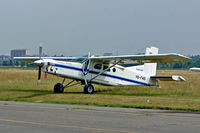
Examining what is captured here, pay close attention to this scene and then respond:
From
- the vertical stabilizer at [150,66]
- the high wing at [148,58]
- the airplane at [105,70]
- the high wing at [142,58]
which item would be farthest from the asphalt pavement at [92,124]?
the vertical stabilizer at [150,66]

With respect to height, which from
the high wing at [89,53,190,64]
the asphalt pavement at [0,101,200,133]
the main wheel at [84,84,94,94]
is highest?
the high wing at [89,53,190,64]

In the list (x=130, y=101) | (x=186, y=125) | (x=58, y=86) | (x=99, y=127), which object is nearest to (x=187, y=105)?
(x=130, y=101)

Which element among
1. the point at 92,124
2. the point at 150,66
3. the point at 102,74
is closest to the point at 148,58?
the point at 102,74

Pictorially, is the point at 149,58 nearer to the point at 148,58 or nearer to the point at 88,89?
the point at 148,58

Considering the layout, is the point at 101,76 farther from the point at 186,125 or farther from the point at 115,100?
the point at 186,125

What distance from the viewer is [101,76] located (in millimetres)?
27000

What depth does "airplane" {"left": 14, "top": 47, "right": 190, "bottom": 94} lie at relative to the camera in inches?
987

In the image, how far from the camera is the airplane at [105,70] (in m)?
25.1

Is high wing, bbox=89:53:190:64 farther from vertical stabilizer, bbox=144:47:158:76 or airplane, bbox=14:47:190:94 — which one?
vertical stabilizer, bbox=144:47:158:76

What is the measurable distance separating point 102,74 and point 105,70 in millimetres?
440

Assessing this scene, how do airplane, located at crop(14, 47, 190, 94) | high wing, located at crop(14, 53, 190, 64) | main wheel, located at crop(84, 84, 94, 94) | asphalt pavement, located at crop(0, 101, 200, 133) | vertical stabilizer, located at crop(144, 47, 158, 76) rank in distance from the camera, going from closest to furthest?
asphalt pavement, located at crop(0, 101, 200, 133)
high wing, located at crop(14, 53, 190, 64)
airplane, located at crop(14, 47, 190, 94)
main wheel, located at crop(84, 84, 94, 94)
vertical stabilizer, located at crop(144, 47, 158, 76)

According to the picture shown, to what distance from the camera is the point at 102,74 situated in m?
27.1

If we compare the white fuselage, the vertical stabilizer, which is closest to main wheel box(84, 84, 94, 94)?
the white fuselage

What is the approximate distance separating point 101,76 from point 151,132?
59.1 feet
